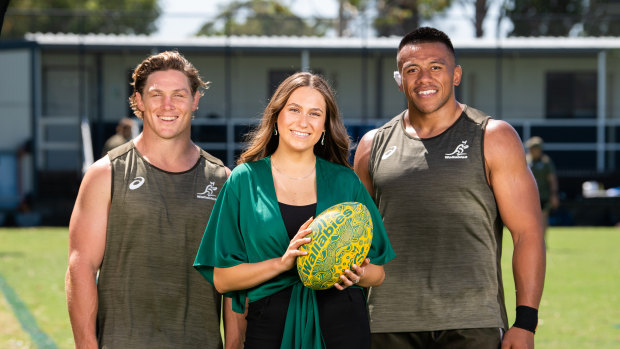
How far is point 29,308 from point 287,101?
755 centimetres

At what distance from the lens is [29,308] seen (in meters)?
10.3

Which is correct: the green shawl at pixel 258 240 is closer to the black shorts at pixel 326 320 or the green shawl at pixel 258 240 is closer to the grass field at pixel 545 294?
the black shorts at pixel 326 320

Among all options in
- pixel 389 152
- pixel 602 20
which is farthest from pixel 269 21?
pixel 389 152

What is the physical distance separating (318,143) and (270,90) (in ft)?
84.2

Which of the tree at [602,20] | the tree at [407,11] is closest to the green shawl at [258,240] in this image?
the tree at [602,20]

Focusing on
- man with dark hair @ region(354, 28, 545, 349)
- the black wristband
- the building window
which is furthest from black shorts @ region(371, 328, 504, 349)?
the building window

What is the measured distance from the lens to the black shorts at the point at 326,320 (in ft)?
11.8

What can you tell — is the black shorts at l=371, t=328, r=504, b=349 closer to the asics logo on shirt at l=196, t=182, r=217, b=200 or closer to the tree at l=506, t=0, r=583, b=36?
the asics logo on shirt at l=196, t=182, r=217, b=200

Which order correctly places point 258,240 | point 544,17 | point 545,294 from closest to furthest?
point 258,240, point 545,294, point 544,17

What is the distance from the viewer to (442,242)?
4.23 meters

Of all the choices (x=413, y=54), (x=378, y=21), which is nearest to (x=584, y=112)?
(x=378, y=21)

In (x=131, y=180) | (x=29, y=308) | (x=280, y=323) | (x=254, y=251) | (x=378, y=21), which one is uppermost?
(x=378, y=21)

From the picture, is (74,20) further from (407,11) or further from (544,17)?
(544,17)

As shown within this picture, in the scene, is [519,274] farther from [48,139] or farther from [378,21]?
[378,21]
